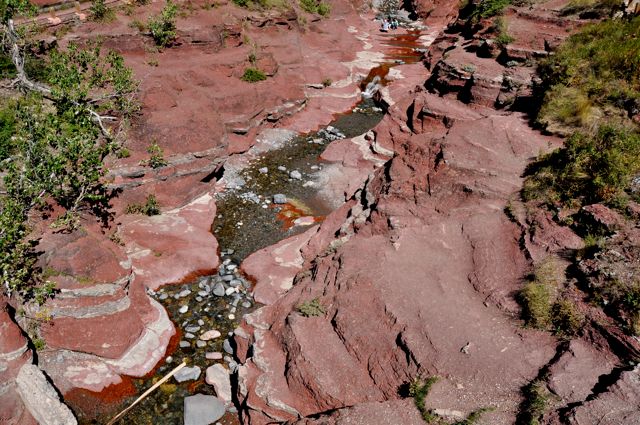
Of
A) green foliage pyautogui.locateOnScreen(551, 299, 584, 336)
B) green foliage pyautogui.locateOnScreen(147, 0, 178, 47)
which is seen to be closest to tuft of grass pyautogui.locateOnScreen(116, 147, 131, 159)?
green foliage pyautogui.locateOnScreen(147, 0, 178, 47)

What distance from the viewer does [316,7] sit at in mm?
43250

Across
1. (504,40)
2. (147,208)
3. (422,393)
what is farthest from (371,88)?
(422,393)

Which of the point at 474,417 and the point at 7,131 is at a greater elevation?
the point at 7,131

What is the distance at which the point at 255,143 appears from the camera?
84.0 ft

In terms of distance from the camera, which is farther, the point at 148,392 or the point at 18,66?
the point at 18,66

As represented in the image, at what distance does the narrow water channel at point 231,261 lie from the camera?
40.0 ft

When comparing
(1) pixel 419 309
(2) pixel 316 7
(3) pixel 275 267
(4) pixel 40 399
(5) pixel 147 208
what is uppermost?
(2) pixel 316 7

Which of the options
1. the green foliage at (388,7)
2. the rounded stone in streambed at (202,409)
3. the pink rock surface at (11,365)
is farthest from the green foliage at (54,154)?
the green foliage at (388,7)

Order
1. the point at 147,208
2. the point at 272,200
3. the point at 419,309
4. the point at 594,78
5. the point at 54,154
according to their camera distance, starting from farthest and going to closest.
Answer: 1. the point at 272,200
2. the point at 147,208
3. the point at 594,78
4. the point at 54,154
5. the point at 419,309

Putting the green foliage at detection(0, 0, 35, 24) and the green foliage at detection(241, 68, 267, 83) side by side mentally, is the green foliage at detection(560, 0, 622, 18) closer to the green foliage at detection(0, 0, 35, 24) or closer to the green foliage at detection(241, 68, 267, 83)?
the green foliage at detection(241, 68, 267, 83)

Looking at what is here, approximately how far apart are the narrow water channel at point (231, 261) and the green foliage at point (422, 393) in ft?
17.5

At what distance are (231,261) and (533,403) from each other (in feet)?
39.8

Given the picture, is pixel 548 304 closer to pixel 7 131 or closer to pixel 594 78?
pixel 594 78

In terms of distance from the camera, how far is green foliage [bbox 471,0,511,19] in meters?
31.0
